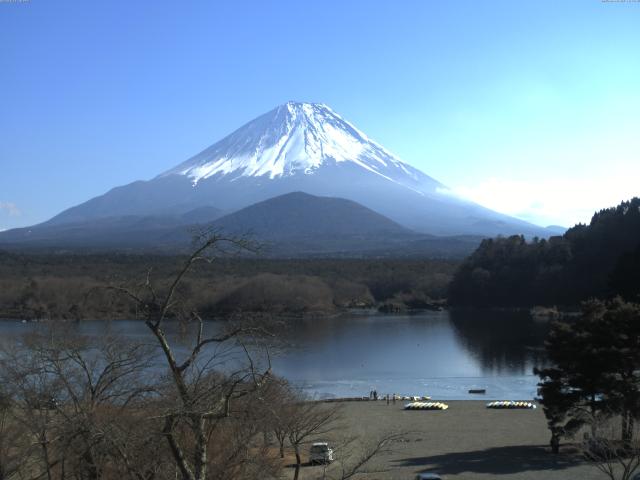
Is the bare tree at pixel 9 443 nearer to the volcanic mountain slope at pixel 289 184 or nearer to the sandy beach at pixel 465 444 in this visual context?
the sandy beach at pixel 465 444

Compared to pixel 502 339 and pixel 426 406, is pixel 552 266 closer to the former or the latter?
pixel 502 339

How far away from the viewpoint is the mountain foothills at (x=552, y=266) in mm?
33781

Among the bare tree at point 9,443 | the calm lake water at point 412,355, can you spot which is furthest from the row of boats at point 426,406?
the bare tree at point 9,443

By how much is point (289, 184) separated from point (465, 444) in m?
103

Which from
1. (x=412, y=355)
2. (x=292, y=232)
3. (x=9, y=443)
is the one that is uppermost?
(x=292, y=232)

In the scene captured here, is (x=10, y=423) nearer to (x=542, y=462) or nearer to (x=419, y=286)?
(x=542, y=462)

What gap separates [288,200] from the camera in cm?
9838

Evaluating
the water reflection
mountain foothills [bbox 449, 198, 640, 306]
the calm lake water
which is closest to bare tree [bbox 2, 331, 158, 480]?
the calm lake water

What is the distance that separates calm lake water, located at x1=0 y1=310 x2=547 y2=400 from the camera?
17734 millimetres

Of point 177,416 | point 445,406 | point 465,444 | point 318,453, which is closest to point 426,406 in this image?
point 445,406

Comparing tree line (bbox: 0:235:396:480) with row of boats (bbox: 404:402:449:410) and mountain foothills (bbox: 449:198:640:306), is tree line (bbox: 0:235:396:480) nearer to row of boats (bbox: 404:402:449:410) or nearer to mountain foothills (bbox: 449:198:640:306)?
row of boats (bbox: 404:402:449:410)

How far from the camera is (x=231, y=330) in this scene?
3342 millimetres

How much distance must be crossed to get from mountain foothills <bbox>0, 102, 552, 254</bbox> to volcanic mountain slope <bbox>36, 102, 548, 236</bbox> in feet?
0.51

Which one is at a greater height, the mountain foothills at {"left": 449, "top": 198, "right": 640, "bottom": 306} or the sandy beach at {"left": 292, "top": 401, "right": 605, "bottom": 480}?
the mountain foothills at {"left": 449, "top": 198, "right": 640, "bottom": 306}
